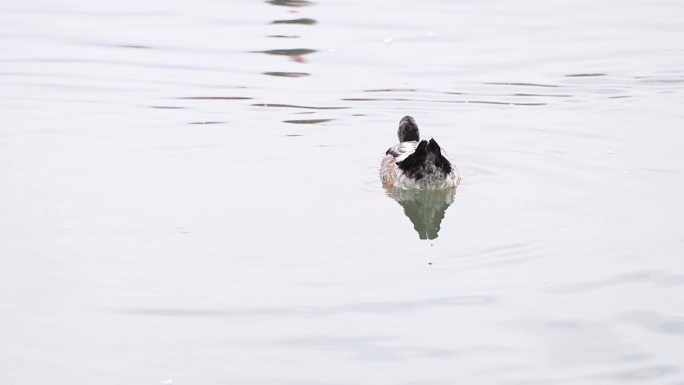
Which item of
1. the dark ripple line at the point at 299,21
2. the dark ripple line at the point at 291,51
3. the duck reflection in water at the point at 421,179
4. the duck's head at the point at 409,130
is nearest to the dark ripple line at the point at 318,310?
the duck reflection in water at the point at 421,179

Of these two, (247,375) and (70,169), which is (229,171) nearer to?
(70,169)

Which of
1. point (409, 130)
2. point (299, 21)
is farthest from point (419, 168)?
point (299, 21)

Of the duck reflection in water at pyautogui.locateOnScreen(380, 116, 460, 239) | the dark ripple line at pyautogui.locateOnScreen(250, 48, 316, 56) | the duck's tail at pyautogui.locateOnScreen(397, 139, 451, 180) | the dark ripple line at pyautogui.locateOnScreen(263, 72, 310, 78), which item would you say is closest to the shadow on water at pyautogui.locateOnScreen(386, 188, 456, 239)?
the duck reflection in water at pyautogui.locateOnScreen(380, 116, 460, 239)

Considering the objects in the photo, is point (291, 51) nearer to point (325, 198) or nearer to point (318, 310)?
point (325, 198)

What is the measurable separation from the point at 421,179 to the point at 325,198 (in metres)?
1.28

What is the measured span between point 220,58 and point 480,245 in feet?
29.1

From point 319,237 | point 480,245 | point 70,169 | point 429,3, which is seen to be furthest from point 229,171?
point 429,3

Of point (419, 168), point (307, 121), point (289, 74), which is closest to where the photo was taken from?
point (419, 168)

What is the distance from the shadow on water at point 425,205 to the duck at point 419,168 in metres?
0.06

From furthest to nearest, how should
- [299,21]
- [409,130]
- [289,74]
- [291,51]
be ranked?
[299,21] → [291,51] → [289,74] → [409,130]

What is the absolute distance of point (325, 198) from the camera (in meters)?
11.9

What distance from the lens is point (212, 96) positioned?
16.3m

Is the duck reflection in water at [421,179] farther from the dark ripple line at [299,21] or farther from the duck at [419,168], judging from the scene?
the dark ripple line at [299,21]

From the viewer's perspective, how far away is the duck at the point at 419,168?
1243 centimetres
